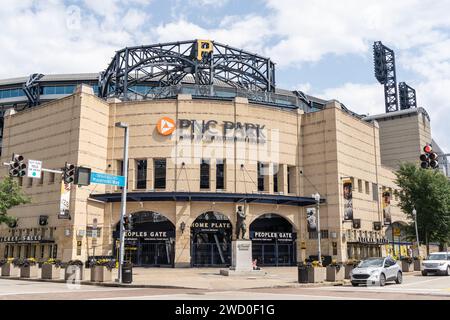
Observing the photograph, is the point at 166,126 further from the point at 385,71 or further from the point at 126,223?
the point at 385,71

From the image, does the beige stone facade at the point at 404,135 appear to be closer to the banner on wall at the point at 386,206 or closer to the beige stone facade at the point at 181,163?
the banner on wall at the point at 386,206

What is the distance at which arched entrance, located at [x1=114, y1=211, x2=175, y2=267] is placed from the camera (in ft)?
153

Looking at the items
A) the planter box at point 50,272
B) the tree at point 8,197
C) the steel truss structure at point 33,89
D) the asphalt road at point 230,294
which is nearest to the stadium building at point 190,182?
the tree at point 8,197

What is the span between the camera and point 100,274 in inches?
1134

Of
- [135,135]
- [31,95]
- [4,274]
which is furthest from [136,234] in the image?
[31,95]

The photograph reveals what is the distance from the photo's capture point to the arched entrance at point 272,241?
4934 cm

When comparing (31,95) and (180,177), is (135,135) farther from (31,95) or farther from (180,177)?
(31,95)

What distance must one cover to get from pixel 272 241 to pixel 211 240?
22.0ft

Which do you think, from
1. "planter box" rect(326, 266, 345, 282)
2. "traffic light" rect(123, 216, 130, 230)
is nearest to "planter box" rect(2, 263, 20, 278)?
"traffic light" rect(123, 216, 130, 230)

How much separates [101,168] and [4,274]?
15923 mm

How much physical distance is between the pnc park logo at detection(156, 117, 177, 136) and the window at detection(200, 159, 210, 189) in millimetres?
4545

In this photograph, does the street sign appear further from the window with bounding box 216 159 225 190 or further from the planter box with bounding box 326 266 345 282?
the window with bounding box 216 159 225 190

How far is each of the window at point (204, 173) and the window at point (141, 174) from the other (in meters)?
5.76
